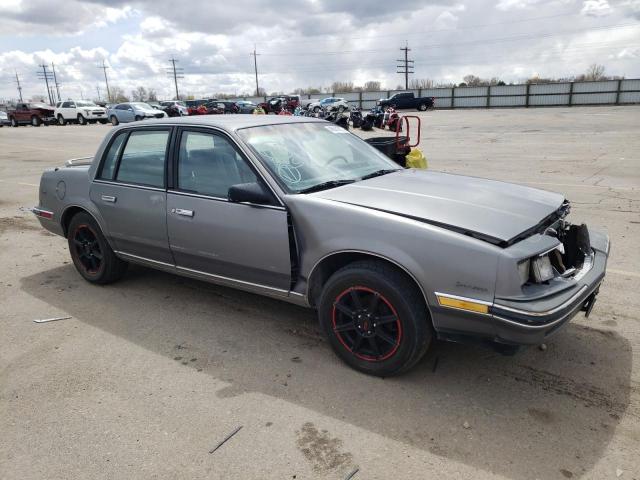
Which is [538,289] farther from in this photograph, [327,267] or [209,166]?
[209,166]

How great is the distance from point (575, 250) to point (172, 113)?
3701 centimetres

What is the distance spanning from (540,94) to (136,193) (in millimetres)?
46092

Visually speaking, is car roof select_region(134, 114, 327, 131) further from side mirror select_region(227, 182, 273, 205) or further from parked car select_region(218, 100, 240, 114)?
parked car select_region(218, 100, 240, 114)

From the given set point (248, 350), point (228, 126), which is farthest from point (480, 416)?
point (228, 126)

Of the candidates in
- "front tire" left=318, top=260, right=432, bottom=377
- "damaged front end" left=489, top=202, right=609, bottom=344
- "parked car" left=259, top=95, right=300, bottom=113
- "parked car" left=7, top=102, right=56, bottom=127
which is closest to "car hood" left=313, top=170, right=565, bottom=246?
"damaged front end" left=489, top=202, right=609, bottom=344

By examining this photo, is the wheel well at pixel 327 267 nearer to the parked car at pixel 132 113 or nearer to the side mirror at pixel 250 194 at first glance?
the side mirror at pixel 250 194

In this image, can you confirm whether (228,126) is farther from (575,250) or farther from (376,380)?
(575,250)

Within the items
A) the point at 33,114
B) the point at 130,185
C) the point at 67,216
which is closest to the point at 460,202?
the point at 130,185

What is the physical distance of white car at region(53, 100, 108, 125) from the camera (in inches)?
1420

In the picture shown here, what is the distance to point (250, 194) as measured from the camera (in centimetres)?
339

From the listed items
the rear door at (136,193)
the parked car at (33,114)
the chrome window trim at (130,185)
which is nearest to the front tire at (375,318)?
the rear door at (136,193)

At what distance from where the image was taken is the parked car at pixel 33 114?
125 ft

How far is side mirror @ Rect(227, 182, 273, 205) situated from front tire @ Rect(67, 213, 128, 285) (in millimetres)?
1978

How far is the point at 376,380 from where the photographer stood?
3221 millimetres
